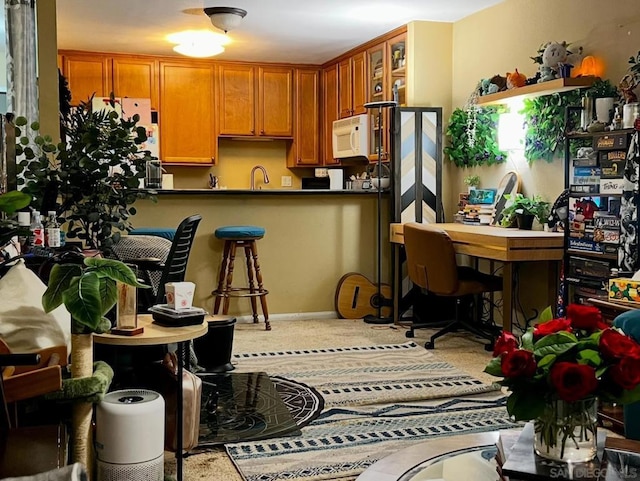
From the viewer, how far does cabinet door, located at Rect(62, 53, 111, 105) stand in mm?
7562

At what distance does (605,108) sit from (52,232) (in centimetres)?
296

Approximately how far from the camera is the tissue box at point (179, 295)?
9.21 feet

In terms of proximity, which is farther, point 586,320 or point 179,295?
point 179,295

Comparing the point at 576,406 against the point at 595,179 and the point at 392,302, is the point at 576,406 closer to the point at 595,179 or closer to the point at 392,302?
the point at 595,179

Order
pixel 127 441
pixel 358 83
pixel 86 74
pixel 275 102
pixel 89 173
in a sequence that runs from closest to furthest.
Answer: pixel 127 441 < pixel 89 173 < pixel 358 83 < pixel 86 74 < pixel 275 102

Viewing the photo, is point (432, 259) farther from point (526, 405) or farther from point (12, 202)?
point (526, 405)

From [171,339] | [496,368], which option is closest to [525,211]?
[171,339]

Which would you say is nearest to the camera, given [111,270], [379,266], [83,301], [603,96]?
[83,301]

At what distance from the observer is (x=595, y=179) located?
13.4ft

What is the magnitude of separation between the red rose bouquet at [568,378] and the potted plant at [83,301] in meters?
1.22

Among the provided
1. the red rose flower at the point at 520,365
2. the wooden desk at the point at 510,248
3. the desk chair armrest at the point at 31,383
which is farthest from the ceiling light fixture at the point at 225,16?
the red rose flower at the point at 520,365

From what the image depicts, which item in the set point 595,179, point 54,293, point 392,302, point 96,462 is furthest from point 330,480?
point 392,302

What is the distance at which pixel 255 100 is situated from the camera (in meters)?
8.12

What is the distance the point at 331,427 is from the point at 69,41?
517 centimetres
